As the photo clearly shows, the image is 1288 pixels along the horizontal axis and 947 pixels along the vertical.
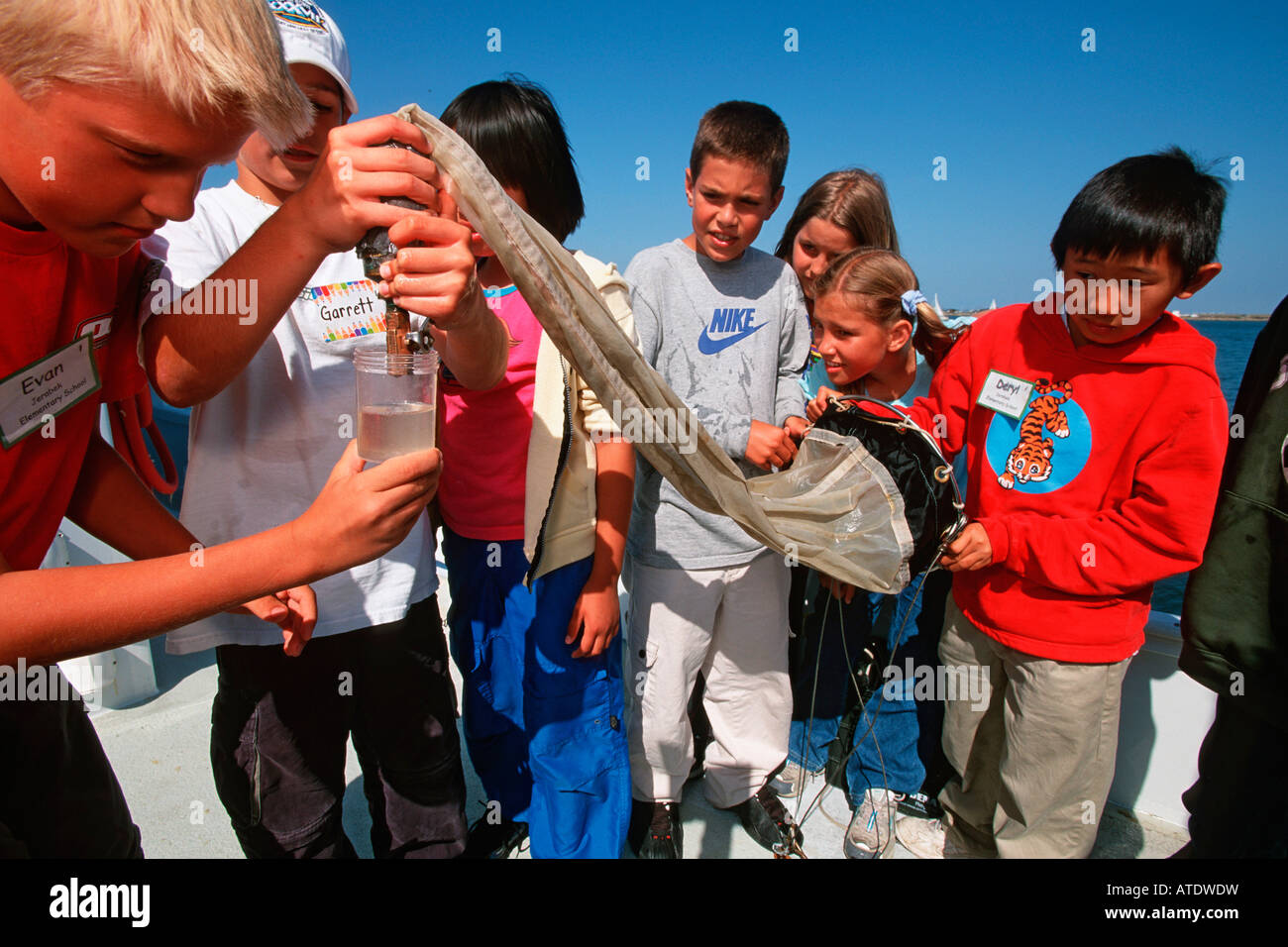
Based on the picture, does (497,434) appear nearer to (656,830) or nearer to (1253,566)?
(656,830)

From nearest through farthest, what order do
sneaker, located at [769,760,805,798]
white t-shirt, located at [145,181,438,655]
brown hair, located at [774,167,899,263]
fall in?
1. white t-shirt, located at [145,181,438,655]
2. sneaker, located at [769,760,805,798]
3. brown hair, located at [774,167,899,263]

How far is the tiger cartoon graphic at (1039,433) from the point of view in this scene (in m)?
1.79

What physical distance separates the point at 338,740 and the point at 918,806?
1970 mm

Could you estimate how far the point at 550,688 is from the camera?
5.65 ft

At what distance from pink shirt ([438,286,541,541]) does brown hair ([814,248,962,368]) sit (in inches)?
43.0

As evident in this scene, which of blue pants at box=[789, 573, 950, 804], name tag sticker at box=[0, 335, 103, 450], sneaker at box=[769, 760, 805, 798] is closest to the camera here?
name tag sticker at box=[0, 335, 103, 450]

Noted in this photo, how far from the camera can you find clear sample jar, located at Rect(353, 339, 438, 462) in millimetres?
944

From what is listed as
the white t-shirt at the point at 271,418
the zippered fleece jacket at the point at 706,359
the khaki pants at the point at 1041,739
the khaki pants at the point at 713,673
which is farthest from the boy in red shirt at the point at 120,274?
the khaki pants at the point at 1041,739

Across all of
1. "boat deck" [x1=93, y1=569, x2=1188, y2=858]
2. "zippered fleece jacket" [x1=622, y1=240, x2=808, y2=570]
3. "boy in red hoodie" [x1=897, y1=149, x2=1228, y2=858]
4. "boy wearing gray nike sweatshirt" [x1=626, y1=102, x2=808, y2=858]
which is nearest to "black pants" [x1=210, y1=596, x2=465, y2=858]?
"boat deck" [x1=93, y1=569, x2=1188, y2=858]

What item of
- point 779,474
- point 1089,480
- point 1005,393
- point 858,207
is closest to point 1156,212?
point 1005,393

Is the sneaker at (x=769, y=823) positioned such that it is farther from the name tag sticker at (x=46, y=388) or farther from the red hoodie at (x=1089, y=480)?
the name tag sticker at (x=46, y=388)

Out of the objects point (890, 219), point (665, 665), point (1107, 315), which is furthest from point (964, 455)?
point (665, 665)

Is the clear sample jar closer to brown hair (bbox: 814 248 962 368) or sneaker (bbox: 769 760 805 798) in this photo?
brown hair (bbox: 814 248 962 368)

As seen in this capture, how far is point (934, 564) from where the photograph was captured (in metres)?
1.79
